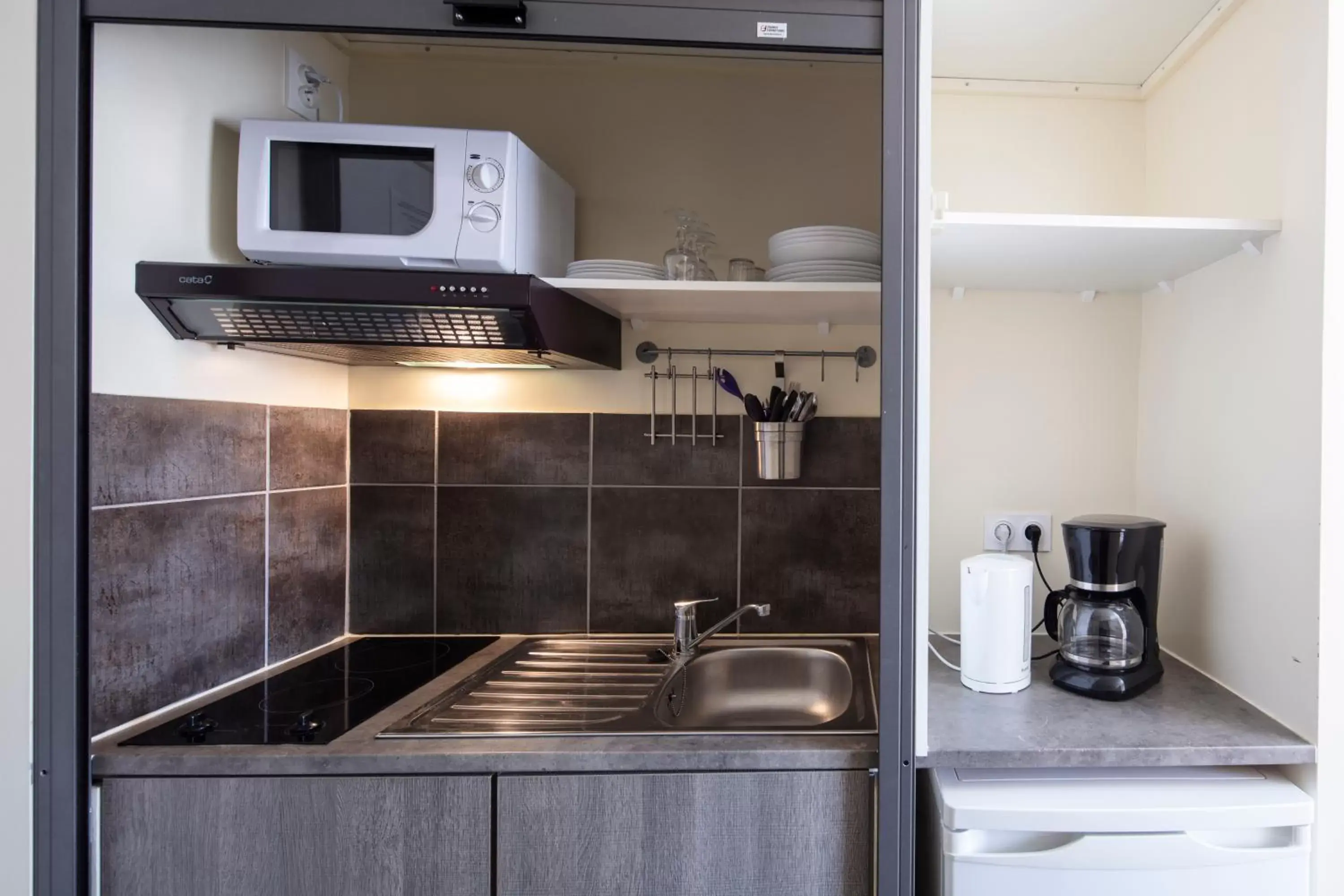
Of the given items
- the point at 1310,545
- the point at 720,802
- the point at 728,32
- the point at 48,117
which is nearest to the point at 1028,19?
the point at 728,32

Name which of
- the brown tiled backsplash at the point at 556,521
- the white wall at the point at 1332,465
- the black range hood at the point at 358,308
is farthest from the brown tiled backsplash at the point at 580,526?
the white wall at the point at 1332,465

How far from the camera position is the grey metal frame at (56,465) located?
3.39 ft

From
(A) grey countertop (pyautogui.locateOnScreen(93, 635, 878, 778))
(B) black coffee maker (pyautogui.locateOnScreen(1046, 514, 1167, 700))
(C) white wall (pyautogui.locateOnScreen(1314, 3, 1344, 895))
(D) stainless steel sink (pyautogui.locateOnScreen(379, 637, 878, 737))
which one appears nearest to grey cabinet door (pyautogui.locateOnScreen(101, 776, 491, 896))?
(A) grey countertop (pyautogui.locateOnScreen(93, 635, 878, 778))

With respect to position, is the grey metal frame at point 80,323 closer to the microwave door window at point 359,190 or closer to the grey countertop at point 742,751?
the grey countertop at point 742,751

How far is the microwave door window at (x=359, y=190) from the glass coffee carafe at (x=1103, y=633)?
1.51 meters

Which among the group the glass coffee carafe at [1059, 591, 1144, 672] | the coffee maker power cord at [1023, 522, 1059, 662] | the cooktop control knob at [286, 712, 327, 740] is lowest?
the cooktop control knob at [286, 712, 327, 740]

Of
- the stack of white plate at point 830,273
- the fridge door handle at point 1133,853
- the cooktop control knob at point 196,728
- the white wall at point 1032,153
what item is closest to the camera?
the fridge door handle at point 1133,853

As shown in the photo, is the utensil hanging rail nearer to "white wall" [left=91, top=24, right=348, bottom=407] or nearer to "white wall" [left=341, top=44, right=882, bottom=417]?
"white wall" [left=341, top=44, right=882, bottom=417]

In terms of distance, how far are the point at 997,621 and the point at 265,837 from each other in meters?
1.34

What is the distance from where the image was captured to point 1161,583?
1530 mm

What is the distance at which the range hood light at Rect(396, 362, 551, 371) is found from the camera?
5.32ft

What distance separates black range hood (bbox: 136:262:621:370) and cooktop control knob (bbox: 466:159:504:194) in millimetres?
182

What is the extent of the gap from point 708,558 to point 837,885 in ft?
2.64

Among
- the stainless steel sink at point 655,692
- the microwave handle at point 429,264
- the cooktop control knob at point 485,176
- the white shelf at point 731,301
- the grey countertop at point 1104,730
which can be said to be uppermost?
the cooktop control knob at point 485,176
